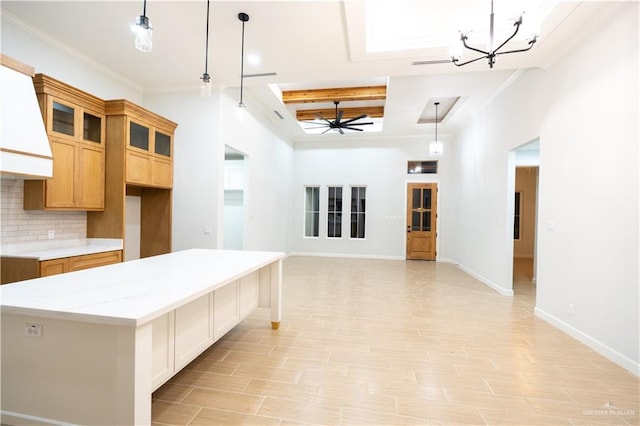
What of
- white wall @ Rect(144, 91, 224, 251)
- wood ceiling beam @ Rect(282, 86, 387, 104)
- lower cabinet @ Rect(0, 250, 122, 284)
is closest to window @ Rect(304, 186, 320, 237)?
wood ceiling beam @ Rect(282, 86, 387, 104)

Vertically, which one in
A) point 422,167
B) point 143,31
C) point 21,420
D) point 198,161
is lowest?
point 21,420

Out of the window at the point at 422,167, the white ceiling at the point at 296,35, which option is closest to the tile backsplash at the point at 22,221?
the white ceiling at the point at 296,35

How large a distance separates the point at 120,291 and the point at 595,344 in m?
3.99

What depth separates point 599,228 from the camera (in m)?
2.73

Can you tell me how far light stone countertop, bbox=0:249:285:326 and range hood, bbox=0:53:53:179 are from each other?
55.8 inches

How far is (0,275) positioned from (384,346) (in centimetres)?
386

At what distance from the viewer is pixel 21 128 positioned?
8.29 feet

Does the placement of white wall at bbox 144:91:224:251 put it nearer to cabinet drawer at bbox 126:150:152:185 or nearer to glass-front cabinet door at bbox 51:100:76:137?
cabinet drawer at bbox 126:150:152:185

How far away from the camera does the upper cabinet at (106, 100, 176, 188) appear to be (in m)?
3.59

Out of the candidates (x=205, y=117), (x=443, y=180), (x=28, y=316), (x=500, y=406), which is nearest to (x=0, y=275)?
(x=28, y=316)

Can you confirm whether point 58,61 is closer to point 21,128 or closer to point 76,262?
point 21,128

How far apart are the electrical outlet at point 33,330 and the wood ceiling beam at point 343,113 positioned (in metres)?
6.22

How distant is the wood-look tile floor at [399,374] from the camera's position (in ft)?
6.03

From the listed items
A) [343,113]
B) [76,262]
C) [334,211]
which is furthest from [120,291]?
[334,211]
